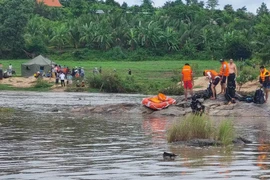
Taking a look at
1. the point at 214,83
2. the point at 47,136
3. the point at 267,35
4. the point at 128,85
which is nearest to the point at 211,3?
the point at 267,35

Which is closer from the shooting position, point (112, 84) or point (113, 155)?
point (113, 155)

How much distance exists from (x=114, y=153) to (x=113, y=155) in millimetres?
352

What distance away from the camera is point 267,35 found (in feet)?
201

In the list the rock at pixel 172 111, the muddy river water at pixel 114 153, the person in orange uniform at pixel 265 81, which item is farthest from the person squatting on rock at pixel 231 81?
the muddy river water at pixel 114 153

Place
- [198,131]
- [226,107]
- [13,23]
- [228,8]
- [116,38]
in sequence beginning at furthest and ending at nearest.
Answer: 1. [228,8]
2. [116,38]
3. [13,23]
4. [226,107]
5. [198,131]

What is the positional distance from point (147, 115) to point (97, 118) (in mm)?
2248

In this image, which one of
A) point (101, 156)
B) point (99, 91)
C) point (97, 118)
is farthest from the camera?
point (99, 91)

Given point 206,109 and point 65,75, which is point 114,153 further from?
point 65,75

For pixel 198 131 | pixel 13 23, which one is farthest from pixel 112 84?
pixel 198 131

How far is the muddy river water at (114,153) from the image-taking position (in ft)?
37.2

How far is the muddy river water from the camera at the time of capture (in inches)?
446

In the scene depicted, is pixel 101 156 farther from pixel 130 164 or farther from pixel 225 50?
pixel 225 50

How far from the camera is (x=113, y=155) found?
45.4 ft

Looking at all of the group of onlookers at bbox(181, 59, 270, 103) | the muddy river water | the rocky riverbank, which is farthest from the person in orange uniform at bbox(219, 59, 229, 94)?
the muddy river water
